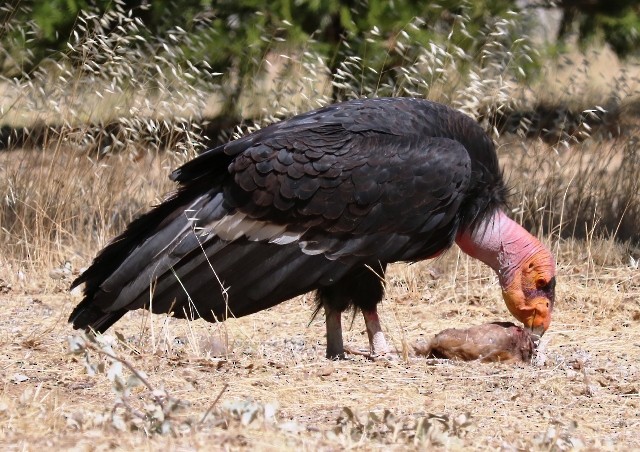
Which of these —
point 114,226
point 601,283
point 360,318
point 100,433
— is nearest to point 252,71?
point 114,226

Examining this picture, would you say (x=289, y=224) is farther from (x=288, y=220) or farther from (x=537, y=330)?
(x=537, y=330)

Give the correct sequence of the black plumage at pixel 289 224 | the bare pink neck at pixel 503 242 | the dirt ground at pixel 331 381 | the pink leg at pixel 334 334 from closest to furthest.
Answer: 1. the dirt ground at pixel 331 381
2. the black plumage at pixel 289 224
3. the pink leg at pixel 334 334
4. the bare pink neck at pixel 503 242

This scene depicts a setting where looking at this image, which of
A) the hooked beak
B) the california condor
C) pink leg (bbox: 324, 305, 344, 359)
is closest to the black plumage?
the california condor

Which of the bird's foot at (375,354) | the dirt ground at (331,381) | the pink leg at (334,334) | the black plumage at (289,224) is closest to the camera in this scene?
the dirt ground at (331,381)

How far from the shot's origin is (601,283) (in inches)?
280

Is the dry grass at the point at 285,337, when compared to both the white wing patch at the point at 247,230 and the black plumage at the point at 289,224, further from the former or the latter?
the white wing patch at the point at 247,230

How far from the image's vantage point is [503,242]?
549 cm

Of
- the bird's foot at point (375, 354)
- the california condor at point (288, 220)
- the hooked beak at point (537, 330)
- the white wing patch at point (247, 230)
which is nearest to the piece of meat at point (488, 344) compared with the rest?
the hooked beak at point (537, 330)

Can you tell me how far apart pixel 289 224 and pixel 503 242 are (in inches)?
43.3

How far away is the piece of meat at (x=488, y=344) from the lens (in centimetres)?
522

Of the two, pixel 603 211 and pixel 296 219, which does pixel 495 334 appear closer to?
pixel 296 219

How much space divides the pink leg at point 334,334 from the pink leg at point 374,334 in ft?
0.54

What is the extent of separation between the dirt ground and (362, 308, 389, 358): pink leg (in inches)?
3.8

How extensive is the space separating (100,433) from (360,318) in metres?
3.47
